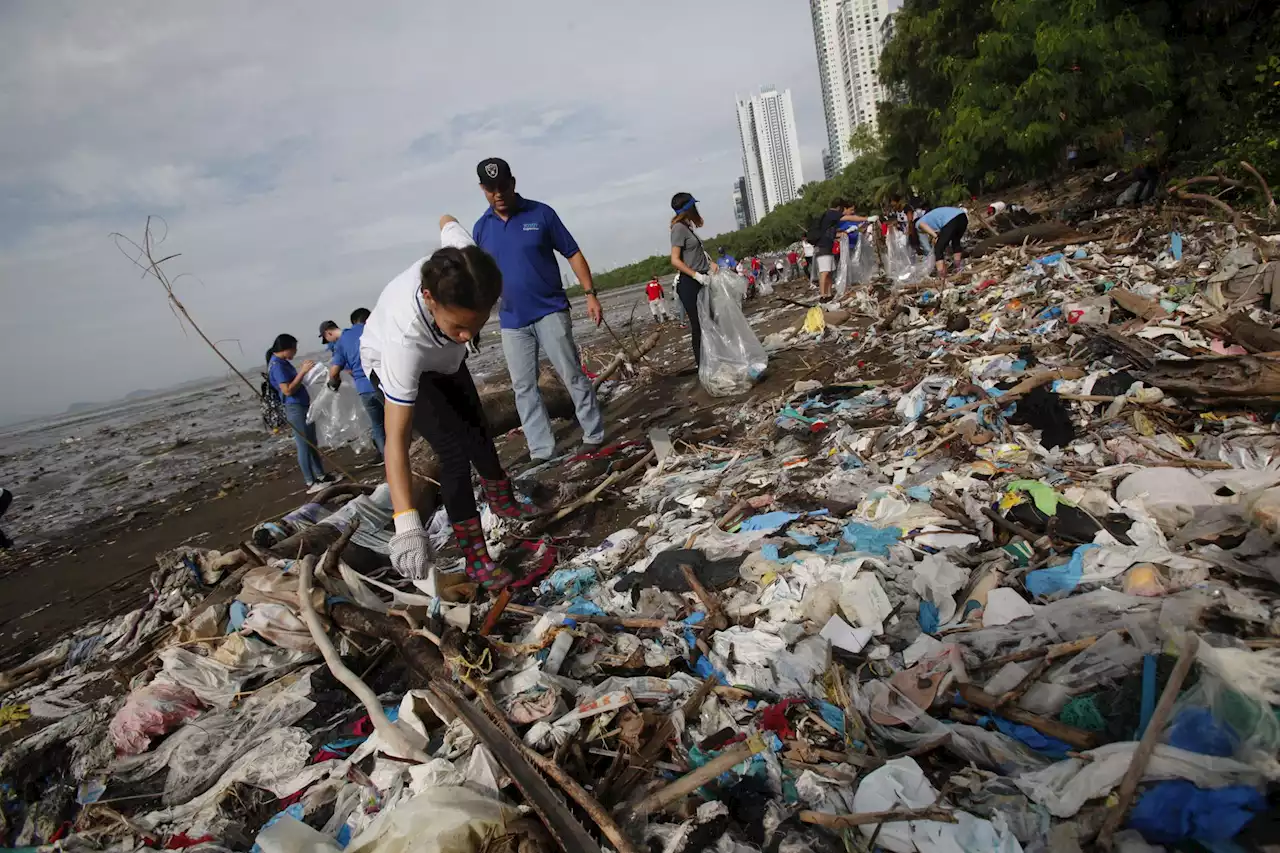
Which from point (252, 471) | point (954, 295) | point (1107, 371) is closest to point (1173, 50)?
point (954, 295)

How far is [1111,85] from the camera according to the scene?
480 inches

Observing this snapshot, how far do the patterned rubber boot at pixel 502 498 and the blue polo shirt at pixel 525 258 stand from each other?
141 centimetres

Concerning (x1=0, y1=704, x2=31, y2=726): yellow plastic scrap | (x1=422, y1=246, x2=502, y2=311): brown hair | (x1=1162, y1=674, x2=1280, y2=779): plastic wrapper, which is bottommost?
(x1=0, y1=704, x2=31, y2=726): yellow plastic scrap

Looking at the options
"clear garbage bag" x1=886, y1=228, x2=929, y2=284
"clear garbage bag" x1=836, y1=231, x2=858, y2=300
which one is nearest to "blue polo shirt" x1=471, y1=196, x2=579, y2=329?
"clear garbage bag" x1=886, y1=228, x2=929, y2=284

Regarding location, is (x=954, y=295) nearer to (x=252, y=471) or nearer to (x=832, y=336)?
(x=832, y=336)

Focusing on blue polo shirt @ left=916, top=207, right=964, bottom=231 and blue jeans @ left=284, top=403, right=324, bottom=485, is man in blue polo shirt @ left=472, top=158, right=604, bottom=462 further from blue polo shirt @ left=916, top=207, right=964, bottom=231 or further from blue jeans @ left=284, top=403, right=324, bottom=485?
blue polo shirt @ left=916, top=207, right=964, bottom=231

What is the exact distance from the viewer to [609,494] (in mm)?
3877

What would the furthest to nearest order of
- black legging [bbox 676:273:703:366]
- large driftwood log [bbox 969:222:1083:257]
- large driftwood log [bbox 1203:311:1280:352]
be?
large driftwood log [bbox 969:222:1083:257] < black legging [bbox 676:273:703:366] < large driftwood log [bbox 1203:311:1280:352]

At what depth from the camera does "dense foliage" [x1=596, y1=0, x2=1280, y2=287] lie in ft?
36.9

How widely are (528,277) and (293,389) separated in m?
3.50

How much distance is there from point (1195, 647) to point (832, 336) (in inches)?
246

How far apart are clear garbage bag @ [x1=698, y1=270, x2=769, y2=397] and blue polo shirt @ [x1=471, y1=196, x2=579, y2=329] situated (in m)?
1.91

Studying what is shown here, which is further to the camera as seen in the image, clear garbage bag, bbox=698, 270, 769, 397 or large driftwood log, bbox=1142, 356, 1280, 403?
clear garbage bag, bbox=698, 270, 769, 397

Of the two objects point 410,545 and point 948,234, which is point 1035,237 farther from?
point 410,545
